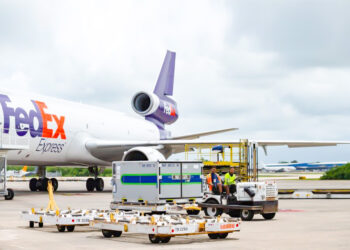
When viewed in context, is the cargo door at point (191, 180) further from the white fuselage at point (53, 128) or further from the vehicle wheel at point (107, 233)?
the white fuselage at point (53, 128)

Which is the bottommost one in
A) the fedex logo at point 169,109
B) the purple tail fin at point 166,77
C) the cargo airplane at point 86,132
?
the cargo airplane at point 86,132

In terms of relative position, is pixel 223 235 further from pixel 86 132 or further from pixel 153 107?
pixel 153 107

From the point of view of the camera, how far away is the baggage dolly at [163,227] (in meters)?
9.96

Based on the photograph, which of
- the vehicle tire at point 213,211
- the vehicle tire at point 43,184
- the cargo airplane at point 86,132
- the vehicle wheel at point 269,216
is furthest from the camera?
the vehicle tire at point 43,184

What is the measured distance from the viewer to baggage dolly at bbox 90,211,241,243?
32.7 feet

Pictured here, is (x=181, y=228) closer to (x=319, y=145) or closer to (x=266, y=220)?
(x=266, y=220)

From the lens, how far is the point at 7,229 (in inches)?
478

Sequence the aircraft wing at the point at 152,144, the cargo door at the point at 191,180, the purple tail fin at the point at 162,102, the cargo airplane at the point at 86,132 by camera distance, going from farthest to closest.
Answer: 1. the purple tail fin at the point at 162,102
2. the aircraft wing at the point at 152,144
3. the cargo airplane at the point at 86,132
4. the cargo door at the point at 191,180

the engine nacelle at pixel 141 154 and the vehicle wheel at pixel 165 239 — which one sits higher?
the engine nacelle at pixel 141 154

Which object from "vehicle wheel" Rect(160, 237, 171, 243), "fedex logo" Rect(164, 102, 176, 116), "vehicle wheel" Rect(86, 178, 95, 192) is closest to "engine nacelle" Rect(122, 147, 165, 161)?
"vehicle wheel" Rect(86, 178, 95, 192)

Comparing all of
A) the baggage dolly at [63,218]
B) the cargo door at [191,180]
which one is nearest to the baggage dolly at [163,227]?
the baggage dolly at [63,218]

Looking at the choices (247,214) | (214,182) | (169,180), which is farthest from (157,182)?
(247,214)

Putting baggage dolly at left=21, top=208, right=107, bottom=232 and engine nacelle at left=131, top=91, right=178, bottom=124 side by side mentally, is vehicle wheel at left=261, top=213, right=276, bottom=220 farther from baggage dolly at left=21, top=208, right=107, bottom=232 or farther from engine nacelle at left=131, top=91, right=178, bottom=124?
engine nacelle at left=131, top=91, right=178, bottom=124

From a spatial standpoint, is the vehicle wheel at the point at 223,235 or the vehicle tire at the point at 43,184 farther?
the vehicle tire at the point at 43,184
